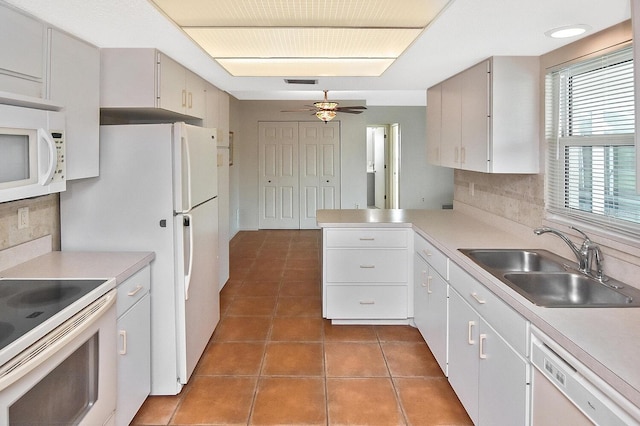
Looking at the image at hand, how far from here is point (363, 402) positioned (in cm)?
266

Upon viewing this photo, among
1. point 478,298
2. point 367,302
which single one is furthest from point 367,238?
point 478,298

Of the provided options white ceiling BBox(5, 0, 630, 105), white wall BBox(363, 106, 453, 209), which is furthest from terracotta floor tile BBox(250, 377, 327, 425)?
white wall BBox(363, 106, 453, 209)

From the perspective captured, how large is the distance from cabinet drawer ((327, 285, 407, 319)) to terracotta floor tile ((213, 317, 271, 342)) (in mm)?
581

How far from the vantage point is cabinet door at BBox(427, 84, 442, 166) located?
4020mm

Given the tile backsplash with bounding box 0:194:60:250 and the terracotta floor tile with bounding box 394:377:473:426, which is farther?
the terracotta floor tile with bounding box 394:377:473:426

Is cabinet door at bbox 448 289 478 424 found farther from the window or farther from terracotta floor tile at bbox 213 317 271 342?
terracotta floor tile at bbox 213 317 271 342

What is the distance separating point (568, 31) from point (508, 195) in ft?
4.30

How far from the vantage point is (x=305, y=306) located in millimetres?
4398

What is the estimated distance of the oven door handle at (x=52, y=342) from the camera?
1.32 meters

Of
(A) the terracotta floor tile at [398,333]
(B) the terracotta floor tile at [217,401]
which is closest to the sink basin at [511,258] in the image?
(A) the terracotta floor tile at [398,333]

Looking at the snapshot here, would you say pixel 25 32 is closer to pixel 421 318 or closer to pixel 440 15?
pixel 440 15

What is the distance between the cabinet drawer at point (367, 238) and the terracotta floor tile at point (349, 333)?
27.5 inches

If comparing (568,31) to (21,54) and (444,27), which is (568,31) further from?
(21,54)

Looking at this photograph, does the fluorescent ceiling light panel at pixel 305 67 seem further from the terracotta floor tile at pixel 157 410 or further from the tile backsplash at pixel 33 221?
the terracotta floor tile at pixel 157 410
